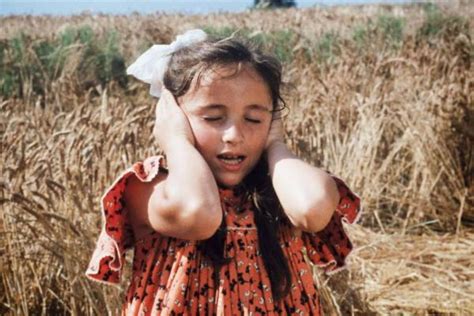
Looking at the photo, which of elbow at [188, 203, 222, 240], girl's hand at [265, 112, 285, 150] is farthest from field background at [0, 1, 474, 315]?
elbow at [188, 203, 222, 240]

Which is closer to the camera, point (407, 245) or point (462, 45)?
point (407, 245)

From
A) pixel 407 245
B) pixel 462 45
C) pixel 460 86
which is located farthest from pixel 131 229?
pixel 462 45

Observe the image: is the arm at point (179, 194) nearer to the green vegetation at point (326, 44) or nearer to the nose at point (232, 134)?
the nose at point (232, 134)

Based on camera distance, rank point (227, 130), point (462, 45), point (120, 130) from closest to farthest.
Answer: point (227, 130), point (120, 130), point (462, 45)

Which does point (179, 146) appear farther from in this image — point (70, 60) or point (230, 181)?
point (70, 60)

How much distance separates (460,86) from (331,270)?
2.68 meters

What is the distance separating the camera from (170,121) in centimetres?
160

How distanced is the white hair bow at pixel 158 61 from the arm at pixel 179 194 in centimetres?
17

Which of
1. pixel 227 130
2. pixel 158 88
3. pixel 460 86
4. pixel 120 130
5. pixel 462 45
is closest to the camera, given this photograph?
pixel 227 130

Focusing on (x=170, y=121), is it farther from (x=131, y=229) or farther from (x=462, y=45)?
(x=462, y=45)

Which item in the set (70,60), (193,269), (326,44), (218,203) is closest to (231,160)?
(218,203)

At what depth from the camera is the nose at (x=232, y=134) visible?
4.94 ft

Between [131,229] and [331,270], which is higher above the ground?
[131,229]

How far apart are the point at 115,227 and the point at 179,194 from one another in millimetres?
205
